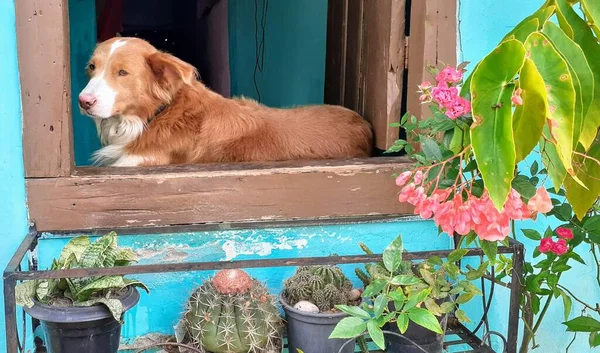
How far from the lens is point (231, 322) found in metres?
1.66

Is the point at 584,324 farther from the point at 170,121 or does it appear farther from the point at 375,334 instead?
the point at 170,121

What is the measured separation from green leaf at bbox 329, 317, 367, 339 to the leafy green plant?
501 millimetres

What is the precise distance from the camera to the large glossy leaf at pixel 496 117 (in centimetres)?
92

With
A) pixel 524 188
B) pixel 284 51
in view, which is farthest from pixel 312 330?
pixel 284 51

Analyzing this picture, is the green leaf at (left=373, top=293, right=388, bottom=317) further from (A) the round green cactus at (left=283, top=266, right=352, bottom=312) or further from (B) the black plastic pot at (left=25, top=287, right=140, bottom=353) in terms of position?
(B) the black plastic pot at (left=25, top=287, right=140, bottom=353)

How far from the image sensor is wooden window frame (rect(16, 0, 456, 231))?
1.70 m

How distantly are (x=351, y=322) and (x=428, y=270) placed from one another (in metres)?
0.38

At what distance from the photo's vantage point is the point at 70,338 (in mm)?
1502

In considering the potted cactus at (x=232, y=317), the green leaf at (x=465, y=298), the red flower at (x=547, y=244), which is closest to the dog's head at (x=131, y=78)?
the potted cactus at (x=232, y=317)

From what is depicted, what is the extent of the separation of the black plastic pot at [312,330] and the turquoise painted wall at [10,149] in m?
0.77

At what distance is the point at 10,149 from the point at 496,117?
1.32 meters

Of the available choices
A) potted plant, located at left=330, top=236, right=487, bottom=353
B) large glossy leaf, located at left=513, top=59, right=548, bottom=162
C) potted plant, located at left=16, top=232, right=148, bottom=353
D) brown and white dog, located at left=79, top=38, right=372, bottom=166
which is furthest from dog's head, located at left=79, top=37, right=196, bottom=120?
large glossy leaf, located at left=513, top=59, right=548, bottom=162

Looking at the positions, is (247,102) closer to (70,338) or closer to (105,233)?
(105,233)

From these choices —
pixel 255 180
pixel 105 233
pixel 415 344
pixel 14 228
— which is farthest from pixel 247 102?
pixel 415 344
